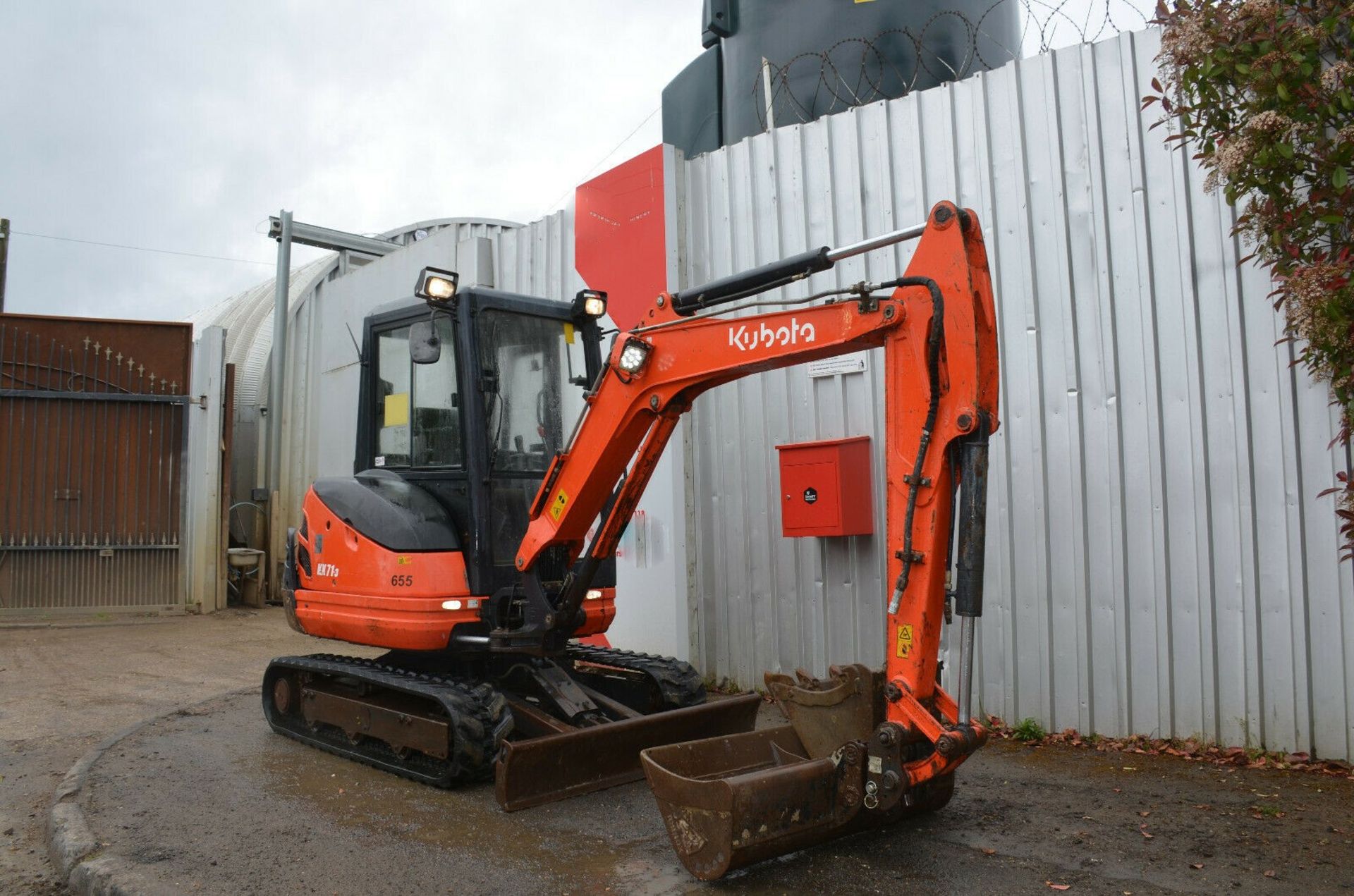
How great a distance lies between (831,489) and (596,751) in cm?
259

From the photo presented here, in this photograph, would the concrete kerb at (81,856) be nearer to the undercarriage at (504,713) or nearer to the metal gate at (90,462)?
the undercarriage at (504,713)

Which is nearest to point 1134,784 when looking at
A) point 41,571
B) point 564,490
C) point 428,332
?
point 564,490

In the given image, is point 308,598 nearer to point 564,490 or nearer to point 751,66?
point 564,490

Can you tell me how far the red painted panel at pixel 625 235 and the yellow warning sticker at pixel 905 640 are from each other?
4.72 metres

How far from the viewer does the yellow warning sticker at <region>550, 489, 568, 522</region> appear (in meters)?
5.58

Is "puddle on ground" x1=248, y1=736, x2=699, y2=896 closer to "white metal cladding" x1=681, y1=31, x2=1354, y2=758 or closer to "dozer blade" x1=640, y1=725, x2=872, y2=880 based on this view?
"dozer blade" x1=640, y1=725, x2=872, y2=880

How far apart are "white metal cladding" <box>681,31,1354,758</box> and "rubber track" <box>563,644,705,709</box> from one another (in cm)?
140

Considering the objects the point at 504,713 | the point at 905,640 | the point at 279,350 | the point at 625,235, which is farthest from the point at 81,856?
the point at 279,350

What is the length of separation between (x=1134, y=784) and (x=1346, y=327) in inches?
97.7

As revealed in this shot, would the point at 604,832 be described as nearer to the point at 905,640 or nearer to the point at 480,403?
the point at 905,640

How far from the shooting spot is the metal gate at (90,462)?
12500 mm

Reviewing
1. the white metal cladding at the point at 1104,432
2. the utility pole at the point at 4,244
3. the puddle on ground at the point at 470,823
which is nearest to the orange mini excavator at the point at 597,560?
the puddle on ground at the point at 470,823

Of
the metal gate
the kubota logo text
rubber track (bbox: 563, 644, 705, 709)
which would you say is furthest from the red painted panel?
the metal gate

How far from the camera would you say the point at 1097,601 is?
616cm
